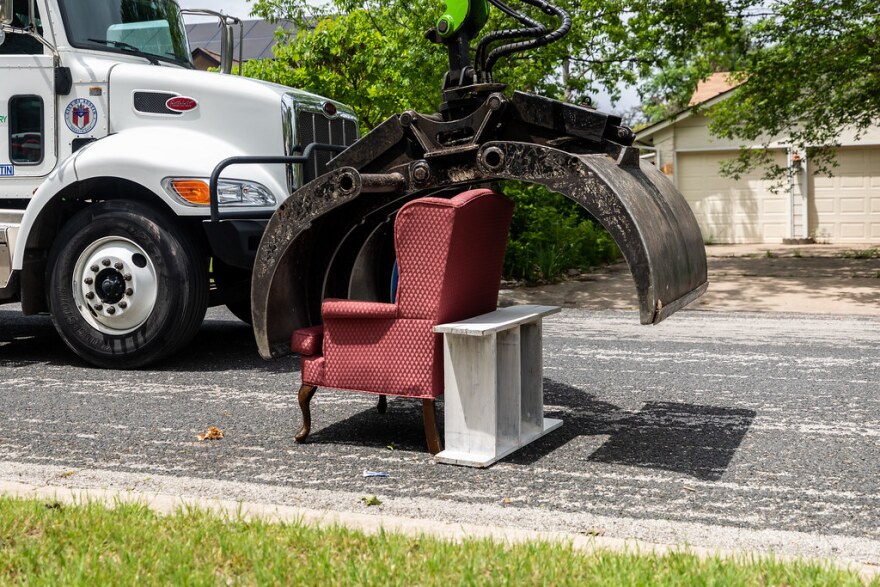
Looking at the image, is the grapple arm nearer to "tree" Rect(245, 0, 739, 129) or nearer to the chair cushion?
the chair cushion

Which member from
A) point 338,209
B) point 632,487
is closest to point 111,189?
point 338,209

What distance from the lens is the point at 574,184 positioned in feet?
14.8

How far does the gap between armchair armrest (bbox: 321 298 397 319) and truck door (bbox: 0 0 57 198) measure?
381cm

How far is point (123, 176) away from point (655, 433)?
424cm

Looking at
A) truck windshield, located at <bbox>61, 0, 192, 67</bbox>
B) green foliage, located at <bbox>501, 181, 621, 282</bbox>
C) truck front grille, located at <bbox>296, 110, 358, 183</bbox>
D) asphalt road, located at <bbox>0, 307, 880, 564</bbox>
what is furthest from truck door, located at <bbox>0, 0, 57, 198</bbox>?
green foliage, located at <bbox>501, 181, 621, 282</bbox>

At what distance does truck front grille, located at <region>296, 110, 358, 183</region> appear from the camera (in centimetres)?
779

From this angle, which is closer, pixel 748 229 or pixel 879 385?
pixel 879 385

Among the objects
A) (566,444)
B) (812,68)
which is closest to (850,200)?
(812,68)

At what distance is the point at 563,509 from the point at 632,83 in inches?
447

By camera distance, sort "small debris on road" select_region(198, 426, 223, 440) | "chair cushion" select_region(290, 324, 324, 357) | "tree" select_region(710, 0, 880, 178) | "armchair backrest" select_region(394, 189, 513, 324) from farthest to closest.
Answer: "tree" select_region(710, 0, 880, 178) → "small debris on road" select_region(198, 426, 223, 440) → "chair cushion" select_region(290, 324, 324, 357) → "armchair backrest" select_region(394, 189, 513, 324)

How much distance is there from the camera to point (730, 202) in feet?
80.6

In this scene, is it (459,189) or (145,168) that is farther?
(145,168)

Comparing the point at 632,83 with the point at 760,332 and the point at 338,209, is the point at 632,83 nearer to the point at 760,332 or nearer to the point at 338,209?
the point at 760,332

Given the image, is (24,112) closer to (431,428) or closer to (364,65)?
(431,428)
